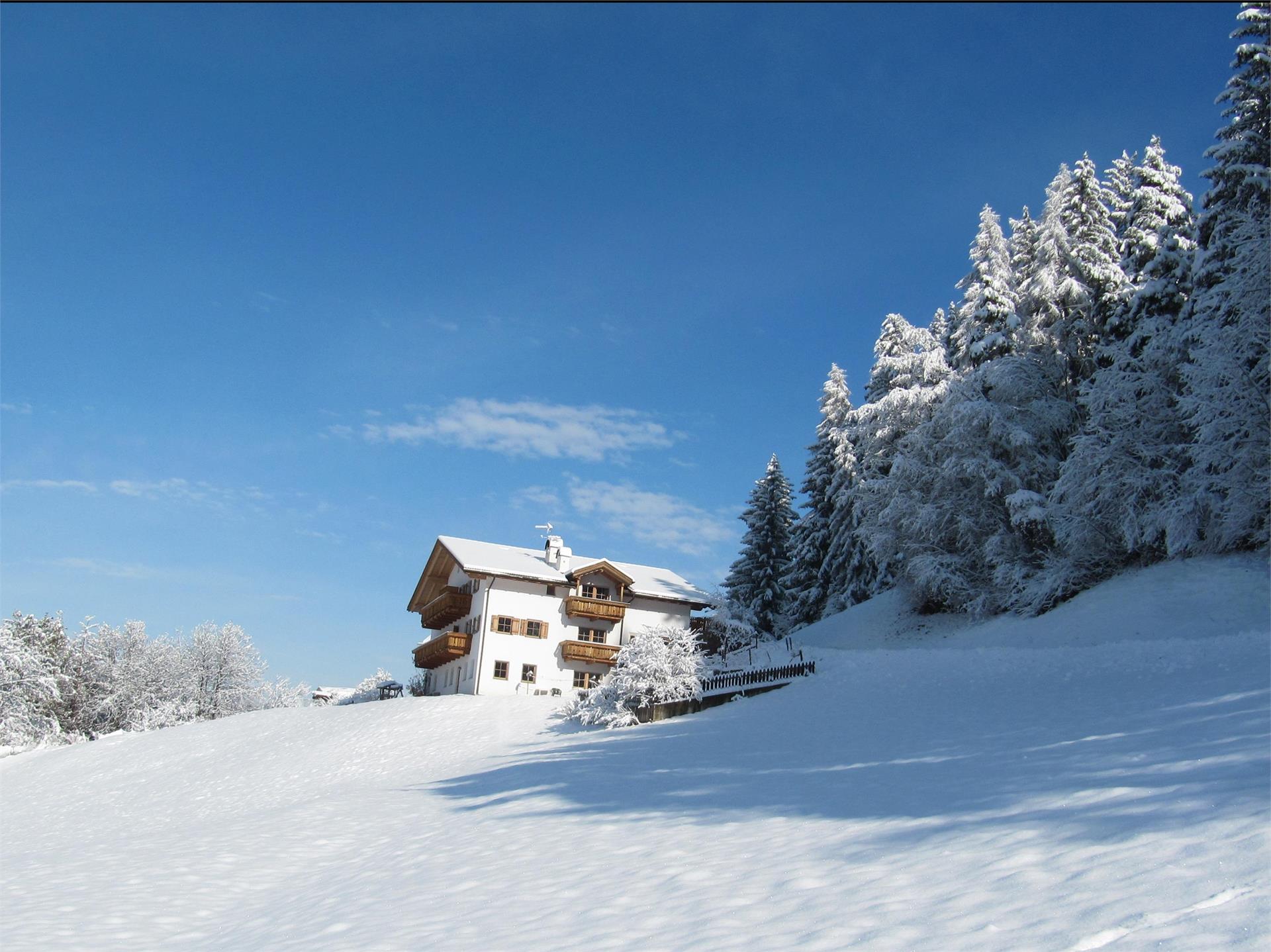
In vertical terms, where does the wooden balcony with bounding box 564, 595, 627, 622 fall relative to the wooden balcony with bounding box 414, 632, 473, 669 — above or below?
above

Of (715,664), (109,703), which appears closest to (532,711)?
(715,664)

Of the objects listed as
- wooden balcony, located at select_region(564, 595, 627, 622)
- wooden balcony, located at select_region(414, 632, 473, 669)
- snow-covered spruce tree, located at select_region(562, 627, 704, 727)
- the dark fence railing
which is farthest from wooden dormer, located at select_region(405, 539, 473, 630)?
the dark fence railing

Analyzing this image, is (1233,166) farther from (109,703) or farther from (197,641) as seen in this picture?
(197,641)

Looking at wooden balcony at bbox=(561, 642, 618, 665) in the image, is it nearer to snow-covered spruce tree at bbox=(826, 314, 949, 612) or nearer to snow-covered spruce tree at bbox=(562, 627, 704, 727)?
snow-covered spruce tree at bbox=(562, 627, 704, 727)

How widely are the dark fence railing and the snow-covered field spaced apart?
207 cm

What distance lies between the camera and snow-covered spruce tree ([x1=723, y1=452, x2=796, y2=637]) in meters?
56.2

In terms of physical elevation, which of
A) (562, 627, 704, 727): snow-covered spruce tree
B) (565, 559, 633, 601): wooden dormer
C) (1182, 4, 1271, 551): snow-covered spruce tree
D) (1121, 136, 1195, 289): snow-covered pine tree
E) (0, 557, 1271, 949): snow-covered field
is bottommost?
(0, 557, 1271, 949): snow-covered field

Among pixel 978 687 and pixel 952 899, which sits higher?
pixel 978 687

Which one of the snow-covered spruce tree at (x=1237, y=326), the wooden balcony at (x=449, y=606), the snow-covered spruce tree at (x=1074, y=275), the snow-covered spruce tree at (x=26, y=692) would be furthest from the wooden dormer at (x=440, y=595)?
the snow-covered spruce tree at (x=1237, y=326)

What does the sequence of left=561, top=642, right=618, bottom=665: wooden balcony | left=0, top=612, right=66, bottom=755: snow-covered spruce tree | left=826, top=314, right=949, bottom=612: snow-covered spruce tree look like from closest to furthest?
1. left=826, top=314, right=949, bottom=612: snow-covered spruce tree
2. left=561, top=642, right=618, bottom=665: wooden balcony
3. left=0, top=612, right=66, bottom=755: snow-covered spruce tree

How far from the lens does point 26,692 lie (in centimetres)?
6412

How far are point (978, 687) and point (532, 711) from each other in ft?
60.0

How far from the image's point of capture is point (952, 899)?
8.73m

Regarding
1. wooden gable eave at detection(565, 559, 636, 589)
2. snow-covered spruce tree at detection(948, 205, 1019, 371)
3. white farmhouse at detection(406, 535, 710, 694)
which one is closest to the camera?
snow-covered spruce tree at detection(948, 205, 1019, 371)
